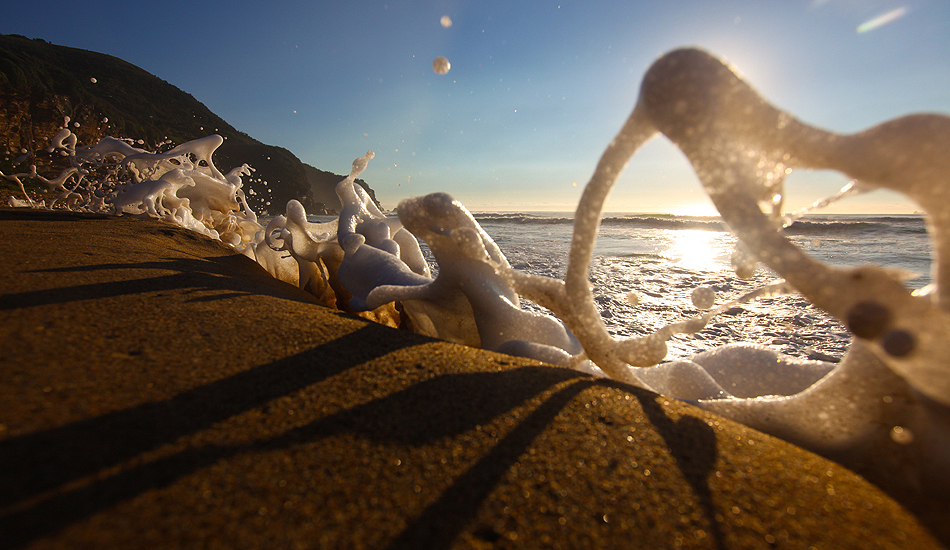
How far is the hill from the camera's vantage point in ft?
61.6

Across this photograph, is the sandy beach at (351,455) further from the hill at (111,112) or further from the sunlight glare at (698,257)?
the hill at (111,112)

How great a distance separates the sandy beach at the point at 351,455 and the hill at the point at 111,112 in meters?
9.77

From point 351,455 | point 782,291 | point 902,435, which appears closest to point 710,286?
point 782,291

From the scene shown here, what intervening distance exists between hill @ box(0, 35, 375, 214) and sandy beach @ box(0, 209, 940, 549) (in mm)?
9770

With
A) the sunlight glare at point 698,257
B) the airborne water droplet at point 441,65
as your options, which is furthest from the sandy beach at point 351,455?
the sunlight glare at point 698,257

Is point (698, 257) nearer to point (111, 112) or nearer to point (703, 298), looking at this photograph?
point (703, 298)

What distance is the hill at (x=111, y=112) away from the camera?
18.8 m

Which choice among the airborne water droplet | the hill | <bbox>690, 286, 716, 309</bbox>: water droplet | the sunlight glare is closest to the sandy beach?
<bbox>690, 286, 716, 309</bbox>: water droplet

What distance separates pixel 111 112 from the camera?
93.2ft

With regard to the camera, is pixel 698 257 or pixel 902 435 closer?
pixel 902 435

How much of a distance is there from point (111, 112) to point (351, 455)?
138ft

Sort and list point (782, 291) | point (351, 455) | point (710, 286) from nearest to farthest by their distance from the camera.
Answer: point (351, 455), point (782, 291), point (710, 286)

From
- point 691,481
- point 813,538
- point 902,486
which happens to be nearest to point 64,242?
point 691,481

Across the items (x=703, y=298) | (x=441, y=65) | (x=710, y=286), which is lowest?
(x=710, y=286)
